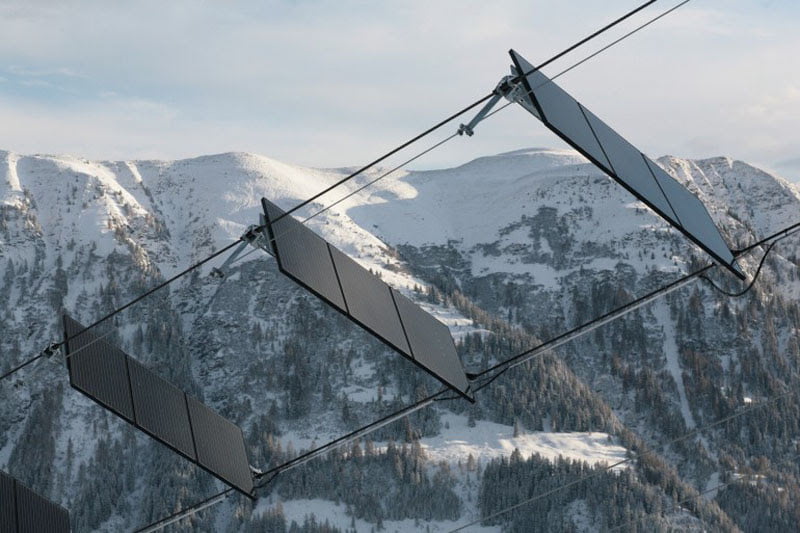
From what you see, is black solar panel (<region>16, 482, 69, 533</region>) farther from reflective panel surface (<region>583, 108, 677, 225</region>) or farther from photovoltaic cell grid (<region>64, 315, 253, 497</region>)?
reflective panel surface (<region>583, 108, 677, 225</region>)

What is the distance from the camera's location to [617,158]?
37.5 meters

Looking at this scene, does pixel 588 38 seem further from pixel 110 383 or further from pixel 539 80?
pixel 110 383

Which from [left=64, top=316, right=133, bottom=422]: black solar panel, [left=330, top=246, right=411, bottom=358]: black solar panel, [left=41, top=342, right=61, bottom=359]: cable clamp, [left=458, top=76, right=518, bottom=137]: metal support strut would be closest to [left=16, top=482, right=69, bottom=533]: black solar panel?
[left=64, top=316, right=133, bottom=422]: black solar panel

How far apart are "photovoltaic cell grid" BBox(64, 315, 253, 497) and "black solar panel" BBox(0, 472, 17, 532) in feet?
14.7

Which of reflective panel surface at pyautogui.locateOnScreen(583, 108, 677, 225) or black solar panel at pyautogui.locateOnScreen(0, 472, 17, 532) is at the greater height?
reflective panel surface at pyautogui.locateOnScreen(583, 108, 677, 225)

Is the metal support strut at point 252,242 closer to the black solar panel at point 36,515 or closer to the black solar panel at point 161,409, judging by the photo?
the black solar panel at point 161,409

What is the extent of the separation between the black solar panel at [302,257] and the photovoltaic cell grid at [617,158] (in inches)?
258

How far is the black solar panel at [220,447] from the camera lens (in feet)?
122

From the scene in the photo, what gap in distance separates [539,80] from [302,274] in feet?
24.9

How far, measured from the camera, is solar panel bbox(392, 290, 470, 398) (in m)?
35.0

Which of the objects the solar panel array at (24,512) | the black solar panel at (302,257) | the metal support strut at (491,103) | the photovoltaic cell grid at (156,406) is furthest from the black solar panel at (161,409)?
the metal support strut at (491,103)

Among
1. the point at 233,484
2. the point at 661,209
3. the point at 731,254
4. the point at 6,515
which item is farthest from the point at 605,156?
the point at 6,515

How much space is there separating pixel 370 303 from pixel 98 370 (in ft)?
24.9

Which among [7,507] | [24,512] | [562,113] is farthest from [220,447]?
[562,113]
